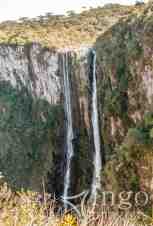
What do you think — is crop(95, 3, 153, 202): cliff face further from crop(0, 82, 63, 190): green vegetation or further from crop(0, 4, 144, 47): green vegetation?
crop(0, 4, 144, 47): green vegetation

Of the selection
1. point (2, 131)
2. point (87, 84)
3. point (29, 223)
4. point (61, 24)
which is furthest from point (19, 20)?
point (29, 223)

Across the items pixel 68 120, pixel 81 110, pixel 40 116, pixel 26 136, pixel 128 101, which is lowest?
pixel 26 136

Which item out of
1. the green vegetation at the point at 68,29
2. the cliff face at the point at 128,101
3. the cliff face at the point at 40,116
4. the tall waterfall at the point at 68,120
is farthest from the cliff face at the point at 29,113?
the cliff face at the point at 128,101

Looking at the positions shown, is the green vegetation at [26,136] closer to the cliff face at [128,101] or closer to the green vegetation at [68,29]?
the green vegetation at [68,29]

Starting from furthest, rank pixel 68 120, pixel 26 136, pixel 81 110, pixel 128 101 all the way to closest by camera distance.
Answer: pixel 26 136
pixel 68 120
pixel 81 110
pixel 128 101

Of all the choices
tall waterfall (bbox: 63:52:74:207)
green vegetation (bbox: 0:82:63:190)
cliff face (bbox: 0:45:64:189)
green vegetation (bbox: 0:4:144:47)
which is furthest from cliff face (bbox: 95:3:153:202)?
green vegetation (bbox: 0:4:144:47)

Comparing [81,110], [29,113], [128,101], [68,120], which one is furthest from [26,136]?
[128,101]

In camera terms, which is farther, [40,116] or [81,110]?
[40,116]

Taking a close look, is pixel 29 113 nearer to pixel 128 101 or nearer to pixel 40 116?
pixel 40 116

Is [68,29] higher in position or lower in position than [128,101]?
higher

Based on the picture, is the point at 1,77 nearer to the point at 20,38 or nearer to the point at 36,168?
the point at 20,38

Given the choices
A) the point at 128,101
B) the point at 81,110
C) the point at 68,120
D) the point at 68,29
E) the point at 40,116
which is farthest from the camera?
the point at 68,29
